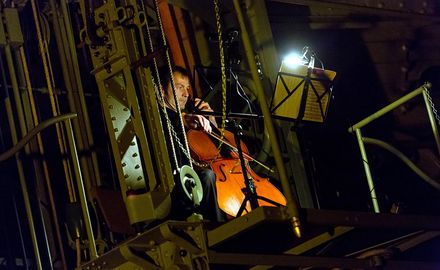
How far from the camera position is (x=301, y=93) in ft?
24.0

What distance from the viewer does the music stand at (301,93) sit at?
7.26 metres

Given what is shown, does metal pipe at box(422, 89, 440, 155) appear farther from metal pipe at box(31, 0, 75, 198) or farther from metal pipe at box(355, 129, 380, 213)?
metal pipe at box(31, 0, 75, 198)

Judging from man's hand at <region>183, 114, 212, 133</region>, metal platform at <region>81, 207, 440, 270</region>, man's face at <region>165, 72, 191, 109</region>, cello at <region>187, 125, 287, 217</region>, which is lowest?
metal platform at <region>81, 207, 440, 270</region>

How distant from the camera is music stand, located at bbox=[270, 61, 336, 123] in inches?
286

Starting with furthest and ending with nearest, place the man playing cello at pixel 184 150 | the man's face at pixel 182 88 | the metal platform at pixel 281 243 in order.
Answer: the man's face at pixel 182 88
the man playing cello at pixel 184 150
the metal platform at pixel 281 243

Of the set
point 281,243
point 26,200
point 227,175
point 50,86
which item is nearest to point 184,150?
point 227,175

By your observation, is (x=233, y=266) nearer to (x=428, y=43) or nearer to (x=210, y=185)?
(x=210, y=185)

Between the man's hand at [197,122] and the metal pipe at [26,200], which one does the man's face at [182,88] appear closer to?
the man's hand at [197,122]

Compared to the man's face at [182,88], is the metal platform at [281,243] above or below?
below

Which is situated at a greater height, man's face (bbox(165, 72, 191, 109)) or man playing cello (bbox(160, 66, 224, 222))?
man's face (bbox(165, 72, 191, 109))

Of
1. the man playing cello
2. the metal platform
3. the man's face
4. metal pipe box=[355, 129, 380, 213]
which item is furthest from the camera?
metal pipe box=[355, 129, 380, 213]

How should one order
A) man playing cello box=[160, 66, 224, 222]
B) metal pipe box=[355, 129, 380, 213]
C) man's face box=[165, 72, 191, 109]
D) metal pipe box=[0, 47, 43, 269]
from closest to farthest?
man playing cello box=[160, 66, 224, 222] < metal pipe box=[0, 47, 43, 269] < man's face box=[165, 72, 191, 109] < metal pipe box=[355, 129, 380, 213]

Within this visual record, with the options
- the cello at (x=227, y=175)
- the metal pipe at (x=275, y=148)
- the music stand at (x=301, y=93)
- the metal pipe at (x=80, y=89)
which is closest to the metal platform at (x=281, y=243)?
the metal pipe at (x=275, y=148)

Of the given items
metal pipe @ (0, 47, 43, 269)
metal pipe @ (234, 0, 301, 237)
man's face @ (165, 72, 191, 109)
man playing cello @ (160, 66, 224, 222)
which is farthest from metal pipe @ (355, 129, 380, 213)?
metal pipe @ (0, 47, 43, 269)
